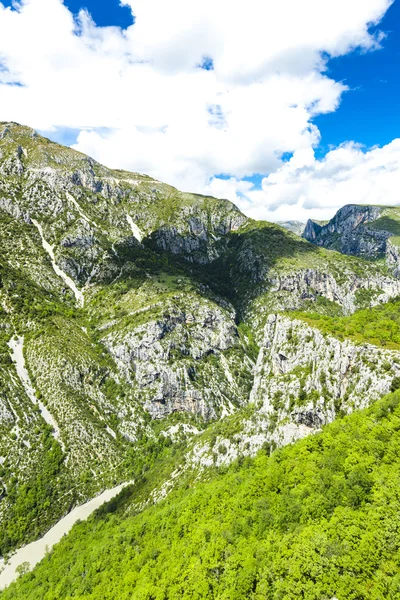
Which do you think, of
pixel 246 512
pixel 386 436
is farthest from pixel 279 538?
pixel 386 436

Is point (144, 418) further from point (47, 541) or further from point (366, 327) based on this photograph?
point (366, 327)

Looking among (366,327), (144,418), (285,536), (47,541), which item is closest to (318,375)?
(366,327)

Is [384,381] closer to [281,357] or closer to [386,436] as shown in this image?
[386,436]

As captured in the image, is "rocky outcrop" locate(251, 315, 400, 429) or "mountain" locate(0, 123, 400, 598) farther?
"rocky outcrop" locate(251, 315, 400, 429)

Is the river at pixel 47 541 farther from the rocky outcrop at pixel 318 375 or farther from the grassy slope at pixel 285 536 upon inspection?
the rocky outcrop at pixel 318 375

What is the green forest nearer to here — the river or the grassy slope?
the grassy slope

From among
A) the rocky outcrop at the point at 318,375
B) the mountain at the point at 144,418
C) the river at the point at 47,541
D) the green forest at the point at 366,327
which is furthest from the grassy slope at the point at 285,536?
the river at the point at 47,541

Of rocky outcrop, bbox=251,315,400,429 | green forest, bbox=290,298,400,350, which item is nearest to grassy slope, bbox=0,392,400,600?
rocky outcrop, bbox=251,315,400,429

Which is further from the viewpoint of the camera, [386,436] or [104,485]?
[104,485]
